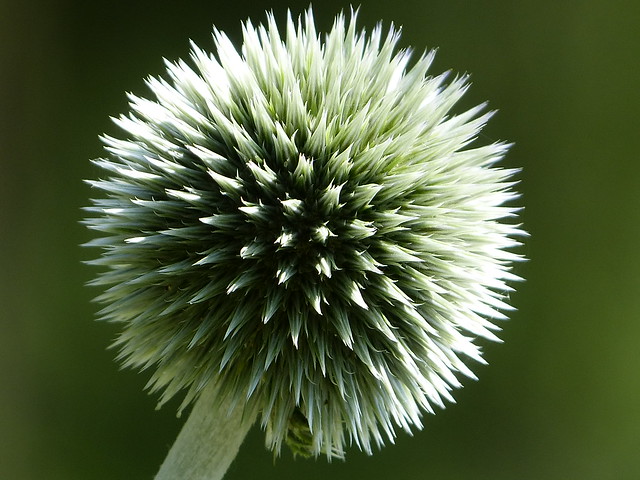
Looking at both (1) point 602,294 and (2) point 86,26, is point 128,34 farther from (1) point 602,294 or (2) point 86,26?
(1) point 602,294

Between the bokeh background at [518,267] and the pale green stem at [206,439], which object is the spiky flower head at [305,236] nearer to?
the pale green stem at [206,439]

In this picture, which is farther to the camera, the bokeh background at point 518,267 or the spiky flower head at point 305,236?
the bokeh background at point 518,267

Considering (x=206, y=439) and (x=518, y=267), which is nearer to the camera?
(x=206, y=439)

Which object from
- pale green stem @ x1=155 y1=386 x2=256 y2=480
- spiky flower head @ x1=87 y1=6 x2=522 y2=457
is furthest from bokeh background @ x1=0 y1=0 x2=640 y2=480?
pale green stem @ x1=155 y1=386 x2=256 y2=480

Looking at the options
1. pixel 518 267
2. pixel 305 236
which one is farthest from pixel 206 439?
pixel 518 267

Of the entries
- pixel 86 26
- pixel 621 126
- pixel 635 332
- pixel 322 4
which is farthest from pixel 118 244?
pixel 635 332

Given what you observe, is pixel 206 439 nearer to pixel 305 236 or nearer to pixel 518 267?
pixel 305 236

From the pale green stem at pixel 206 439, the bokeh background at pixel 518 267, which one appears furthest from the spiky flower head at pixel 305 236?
the bokeh background at pixel 518 267
